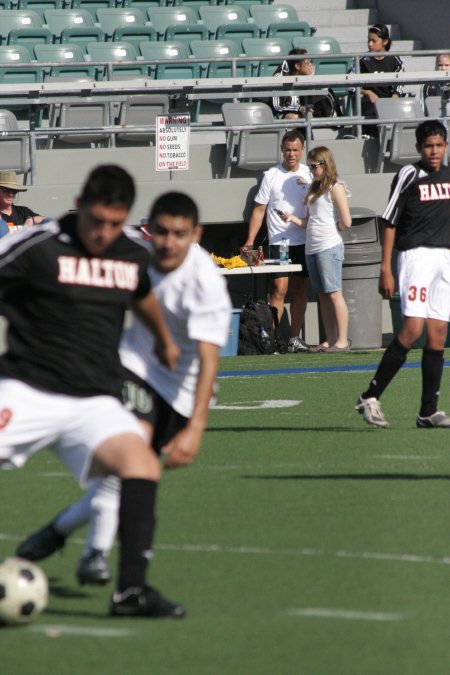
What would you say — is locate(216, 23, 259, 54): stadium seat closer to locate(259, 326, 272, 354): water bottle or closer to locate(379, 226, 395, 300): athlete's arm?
locate(259, 326, 272, 354): water bottle

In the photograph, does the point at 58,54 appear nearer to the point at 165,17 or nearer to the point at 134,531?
the point at 165,17

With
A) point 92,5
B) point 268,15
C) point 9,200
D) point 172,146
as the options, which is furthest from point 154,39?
point 9,200

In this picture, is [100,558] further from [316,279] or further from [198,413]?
[316,279]

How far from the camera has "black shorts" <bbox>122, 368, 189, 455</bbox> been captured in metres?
6.11

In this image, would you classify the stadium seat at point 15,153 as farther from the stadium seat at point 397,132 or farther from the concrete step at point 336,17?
the concrete step at point 336,17

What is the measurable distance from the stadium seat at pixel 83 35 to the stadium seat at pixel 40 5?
1090 mm

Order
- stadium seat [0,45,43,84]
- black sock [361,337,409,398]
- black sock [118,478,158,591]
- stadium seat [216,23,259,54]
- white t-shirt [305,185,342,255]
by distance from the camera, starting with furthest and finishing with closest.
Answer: stadium seat [216,23,259,54] < stadium seat [0,45,43,84] < white t-shirt [305,185,342,255] < black sock [361,337,409,398] < black sock [118,478,158,591]

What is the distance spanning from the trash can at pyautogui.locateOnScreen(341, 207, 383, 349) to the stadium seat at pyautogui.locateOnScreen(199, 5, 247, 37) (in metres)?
6.15

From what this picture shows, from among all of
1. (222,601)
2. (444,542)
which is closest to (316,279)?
(444,542)

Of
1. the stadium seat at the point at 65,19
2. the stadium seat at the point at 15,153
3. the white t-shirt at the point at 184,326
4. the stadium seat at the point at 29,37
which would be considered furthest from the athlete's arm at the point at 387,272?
the stadium seat at the point at 65,19

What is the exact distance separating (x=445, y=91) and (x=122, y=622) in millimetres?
15552

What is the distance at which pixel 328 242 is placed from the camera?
16875 mm

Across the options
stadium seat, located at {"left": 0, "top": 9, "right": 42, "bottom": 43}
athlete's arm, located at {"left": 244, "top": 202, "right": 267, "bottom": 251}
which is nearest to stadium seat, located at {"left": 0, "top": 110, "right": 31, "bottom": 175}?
athlete's arm, located at {"left": 244, "top": 202, "right": 267, "bottom": 251}

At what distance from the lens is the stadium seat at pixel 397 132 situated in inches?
746
